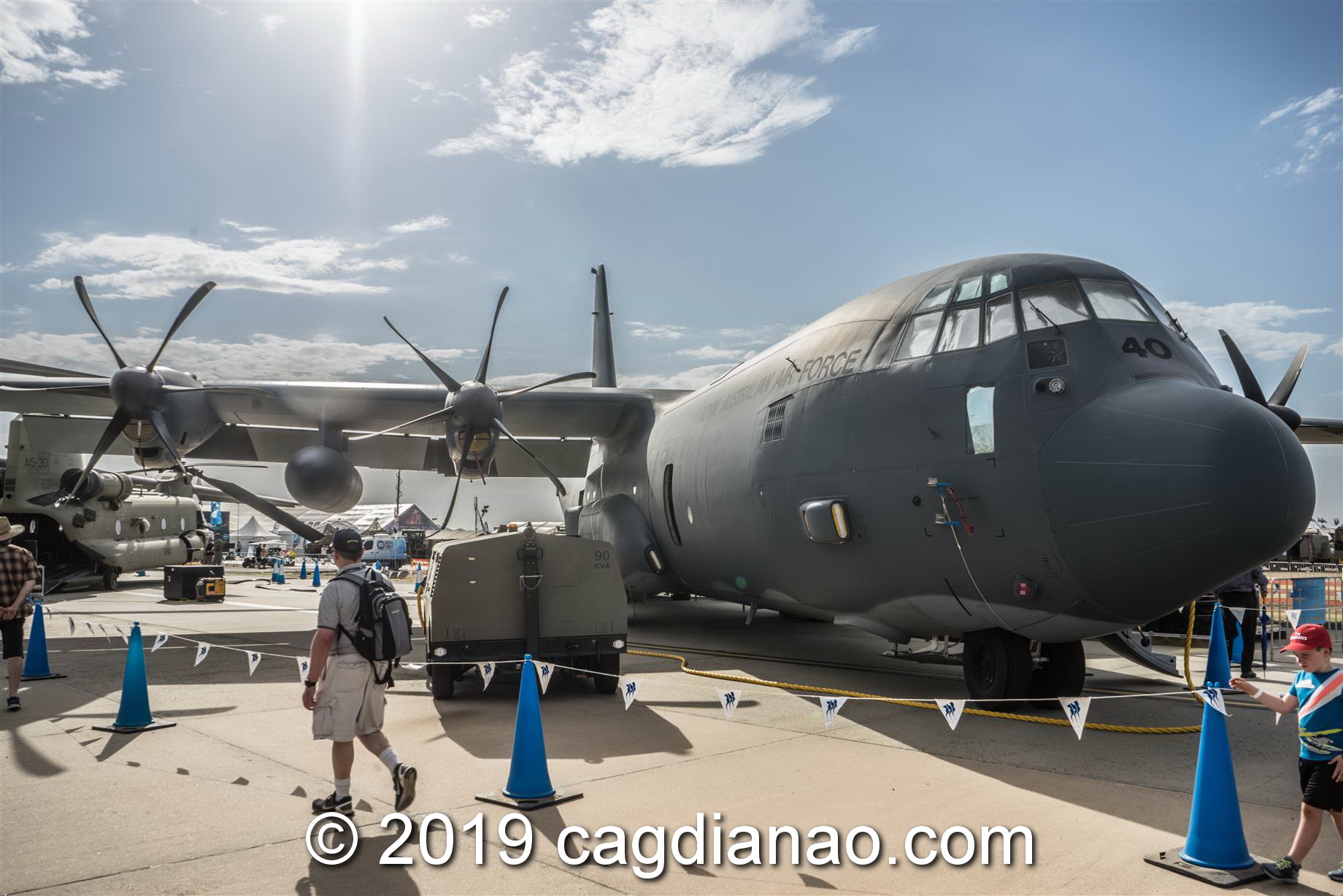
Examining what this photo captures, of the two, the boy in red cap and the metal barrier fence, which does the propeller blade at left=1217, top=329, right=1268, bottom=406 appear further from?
the boy in red cap

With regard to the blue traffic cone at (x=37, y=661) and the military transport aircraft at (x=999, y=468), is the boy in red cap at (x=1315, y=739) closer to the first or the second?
the military transport aircraft at (x=999, y=468)

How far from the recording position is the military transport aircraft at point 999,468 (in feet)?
22.0

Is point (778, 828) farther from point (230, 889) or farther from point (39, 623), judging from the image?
point (39, 623)

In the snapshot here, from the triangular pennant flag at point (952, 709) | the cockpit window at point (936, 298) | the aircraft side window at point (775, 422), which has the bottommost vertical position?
the triangular pennant flag at point (952, 709)

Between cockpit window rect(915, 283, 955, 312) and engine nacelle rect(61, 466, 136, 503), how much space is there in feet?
79.0

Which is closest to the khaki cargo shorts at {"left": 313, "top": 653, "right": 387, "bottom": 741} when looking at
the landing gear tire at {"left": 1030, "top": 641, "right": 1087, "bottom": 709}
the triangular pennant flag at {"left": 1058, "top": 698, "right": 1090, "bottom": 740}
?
the triangular pennant flag at {"left": 1058, "top": 698, "right": 1090, "bottom": 740}

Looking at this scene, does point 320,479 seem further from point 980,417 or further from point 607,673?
point 980,417

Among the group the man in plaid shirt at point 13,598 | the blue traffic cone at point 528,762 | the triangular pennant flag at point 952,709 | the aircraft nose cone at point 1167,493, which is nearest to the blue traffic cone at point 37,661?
the man in plaid shirt at point 13,598

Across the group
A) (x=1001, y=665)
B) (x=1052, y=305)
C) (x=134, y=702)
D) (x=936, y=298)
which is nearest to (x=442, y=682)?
(x=134, y=702)

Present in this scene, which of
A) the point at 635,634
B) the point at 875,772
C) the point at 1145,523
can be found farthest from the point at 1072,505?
the point at 635,634

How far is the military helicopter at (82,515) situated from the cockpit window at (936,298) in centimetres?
1992

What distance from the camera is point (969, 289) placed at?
8523 mm

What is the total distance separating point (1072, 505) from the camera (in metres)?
7.09

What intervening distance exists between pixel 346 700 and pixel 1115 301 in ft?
22.7
